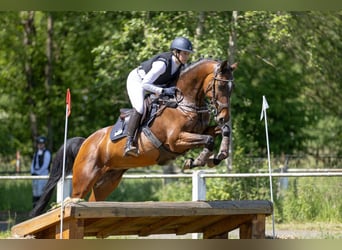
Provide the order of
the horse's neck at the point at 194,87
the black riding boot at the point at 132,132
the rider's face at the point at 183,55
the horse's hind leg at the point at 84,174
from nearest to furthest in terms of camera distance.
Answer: the rider's face at the point at 183,55 → the horse's neck at the point at 194,87 → the black riding boot at the point at 132,132 → the horse's hind leg at the point at 84,174

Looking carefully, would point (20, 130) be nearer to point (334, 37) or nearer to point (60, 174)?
point (334, 37)

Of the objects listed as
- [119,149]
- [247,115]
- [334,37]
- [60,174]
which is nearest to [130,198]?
[247,115]

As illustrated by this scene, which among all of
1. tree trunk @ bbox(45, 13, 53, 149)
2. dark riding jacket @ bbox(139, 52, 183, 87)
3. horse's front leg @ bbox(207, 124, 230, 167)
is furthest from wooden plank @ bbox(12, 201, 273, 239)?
tree trunk @ bbox(45, 13, 53, 149)

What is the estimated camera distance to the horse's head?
6301 millimetres

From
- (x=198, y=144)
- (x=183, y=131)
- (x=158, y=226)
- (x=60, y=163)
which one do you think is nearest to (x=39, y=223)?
(x=158, y=226)

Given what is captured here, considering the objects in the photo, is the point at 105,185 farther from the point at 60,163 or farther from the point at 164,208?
the point at 164,208

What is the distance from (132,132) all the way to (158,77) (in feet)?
1.85

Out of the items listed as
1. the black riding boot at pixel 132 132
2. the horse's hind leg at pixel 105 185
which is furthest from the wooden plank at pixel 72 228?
the horse's hind leg at pixel 105 185

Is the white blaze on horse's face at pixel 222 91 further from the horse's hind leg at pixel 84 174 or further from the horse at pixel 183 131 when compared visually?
the horse's hind leg at pixel 84 174

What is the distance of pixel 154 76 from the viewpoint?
6.62 meters

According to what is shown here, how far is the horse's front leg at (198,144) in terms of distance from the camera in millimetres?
6203

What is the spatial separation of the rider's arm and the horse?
19 centimetres

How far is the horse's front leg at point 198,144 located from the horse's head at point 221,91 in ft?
0.64

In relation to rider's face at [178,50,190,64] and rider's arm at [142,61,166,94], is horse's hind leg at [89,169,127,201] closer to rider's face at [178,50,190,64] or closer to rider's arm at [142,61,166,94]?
rider's arm at [142,61,166,94]
